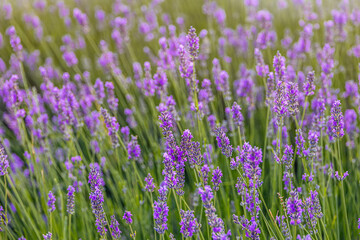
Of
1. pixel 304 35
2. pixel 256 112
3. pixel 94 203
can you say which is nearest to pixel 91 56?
pixel 256 112

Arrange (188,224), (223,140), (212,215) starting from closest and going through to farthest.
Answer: (212,215)
(188,224)
(223,140)

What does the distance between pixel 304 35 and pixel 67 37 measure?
8.80 ft

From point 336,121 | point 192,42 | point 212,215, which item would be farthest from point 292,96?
point 212,215

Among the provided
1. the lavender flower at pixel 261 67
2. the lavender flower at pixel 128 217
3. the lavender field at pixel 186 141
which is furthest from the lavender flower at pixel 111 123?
the lavender flower at pixel 261 67

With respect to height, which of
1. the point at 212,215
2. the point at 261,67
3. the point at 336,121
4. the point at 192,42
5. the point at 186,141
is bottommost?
the point at 212,215

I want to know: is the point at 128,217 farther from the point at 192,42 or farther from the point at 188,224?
the point at 192,42

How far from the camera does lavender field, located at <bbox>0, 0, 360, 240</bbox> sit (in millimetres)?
1819

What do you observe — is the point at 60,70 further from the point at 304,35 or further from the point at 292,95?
the point at 292,95

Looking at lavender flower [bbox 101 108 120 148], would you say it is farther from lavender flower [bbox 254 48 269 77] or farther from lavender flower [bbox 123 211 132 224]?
lavender flower [bbox 254 48 269 77]

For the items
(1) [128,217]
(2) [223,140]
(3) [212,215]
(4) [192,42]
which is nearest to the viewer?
(3) [212,215]

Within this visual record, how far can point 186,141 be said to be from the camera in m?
1.70

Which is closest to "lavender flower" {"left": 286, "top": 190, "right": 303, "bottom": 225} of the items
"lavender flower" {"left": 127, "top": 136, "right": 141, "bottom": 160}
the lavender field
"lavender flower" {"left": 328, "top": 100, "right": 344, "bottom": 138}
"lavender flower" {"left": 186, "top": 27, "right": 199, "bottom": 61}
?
the lavender field

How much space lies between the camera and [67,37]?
4.59 m

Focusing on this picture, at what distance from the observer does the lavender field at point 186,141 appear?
1.82 metres
